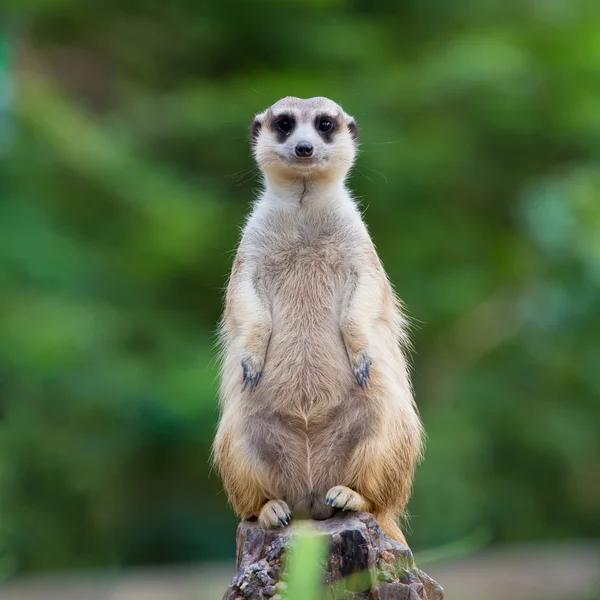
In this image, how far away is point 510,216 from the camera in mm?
9977

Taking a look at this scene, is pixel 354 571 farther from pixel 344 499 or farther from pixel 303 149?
pixel 303 149

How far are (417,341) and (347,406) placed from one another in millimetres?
6068

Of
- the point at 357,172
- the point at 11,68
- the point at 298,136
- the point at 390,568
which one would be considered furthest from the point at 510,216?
the point at 390,568

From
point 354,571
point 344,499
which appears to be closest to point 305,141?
point 344,499

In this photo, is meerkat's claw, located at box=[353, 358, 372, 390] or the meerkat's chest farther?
the meerkat's chest

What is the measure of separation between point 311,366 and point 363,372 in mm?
201

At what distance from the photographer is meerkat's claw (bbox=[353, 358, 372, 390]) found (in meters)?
3.53

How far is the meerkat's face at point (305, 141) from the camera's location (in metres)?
3.87

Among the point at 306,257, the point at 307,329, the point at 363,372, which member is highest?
the point at 306,257

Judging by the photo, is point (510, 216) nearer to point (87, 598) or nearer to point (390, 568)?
point (87, 598)

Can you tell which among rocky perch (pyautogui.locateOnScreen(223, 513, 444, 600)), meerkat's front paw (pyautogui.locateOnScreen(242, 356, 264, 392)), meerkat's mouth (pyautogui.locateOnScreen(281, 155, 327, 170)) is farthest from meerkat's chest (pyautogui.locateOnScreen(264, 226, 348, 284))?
rocky perch (pyautogui.locateOnScreen(223, 513, 444, 600))

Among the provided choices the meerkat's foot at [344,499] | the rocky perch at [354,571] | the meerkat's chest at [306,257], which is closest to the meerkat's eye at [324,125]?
the meerkat's chest at [306,257]

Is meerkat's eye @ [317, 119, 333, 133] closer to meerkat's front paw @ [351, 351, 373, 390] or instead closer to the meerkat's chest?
the meerkat's chest

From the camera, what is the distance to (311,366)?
3.65 meters
